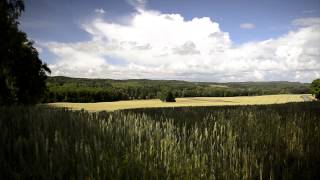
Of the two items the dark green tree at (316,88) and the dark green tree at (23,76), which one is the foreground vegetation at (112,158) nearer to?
the dark green tree at (23,76)

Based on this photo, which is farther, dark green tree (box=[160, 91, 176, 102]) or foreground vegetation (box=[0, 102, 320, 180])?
dark green tree (box=[160, 91, 176, 102])

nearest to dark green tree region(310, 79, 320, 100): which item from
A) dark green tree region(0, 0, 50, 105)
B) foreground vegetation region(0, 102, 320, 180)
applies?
dark green tree region(0, 0, 50, 105)

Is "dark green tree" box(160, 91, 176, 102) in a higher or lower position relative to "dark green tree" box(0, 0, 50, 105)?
lower

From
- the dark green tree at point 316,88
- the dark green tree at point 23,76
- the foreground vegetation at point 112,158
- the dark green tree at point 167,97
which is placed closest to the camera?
the foreground vegetation at point 112,158

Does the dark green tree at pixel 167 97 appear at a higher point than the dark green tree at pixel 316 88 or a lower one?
lower

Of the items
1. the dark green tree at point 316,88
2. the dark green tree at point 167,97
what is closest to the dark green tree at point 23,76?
the dark green tree at point 167,97

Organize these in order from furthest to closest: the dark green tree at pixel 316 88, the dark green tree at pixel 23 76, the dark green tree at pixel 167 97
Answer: the dark green tree at pixel 167 97
the dark green tree at pixel 316 88
the dark green tree at pixel 23 76

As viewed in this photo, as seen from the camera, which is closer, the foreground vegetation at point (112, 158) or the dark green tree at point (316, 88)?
the foreground vegetation at point (112, 158)

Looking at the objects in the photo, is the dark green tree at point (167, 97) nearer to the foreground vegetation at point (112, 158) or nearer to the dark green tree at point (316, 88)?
the dark green tree at point (316, 88)

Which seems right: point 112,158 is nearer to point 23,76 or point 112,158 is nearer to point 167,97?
point 23,76

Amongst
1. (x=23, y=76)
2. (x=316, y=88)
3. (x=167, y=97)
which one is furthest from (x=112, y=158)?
(x=167, y=97)

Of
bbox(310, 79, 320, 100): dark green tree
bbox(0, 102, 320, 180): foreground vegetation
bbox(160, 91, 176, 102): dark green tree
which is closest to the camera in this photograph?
bbox(0, 102, 320, 180): foreground vegetation

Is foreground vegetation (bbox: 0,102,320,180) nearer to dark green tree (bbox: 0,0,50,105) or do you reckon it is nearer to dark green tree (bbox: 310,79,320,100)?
dark green tree (bbox: 0,0,50,105)

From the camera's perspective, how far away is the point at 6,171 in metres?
2.93
